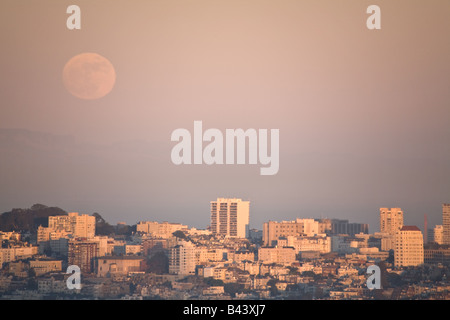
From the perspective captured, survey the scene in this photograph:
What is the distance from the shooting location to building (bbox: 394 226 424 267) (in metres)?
23.5

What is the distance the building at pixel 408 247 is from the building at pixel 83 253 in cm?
642

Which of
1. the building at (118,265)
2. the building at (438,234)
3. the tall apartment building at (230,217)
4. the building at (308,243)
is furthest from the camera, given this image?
the building at (308,243)

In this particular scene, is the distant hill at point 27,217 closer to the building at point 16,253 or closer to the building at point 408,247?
the building at point 16,253

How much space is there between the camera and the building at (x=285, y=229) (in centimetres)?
2569

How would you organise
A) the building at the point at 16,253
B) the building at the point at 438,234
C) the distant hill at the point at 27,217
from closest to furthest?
1. the building at the point at 438,234
2. the building at the point at 16,253
3. the distant hill at the point at 27,217

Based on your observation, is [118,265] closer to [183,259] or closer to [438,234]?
[183,259]

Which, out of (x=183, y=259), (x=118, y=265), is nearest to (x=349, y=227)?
(x=183, y=259)

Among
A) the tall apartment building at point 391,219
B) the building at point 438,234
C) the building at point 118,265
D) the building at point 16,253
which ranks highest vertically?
the tall apartment building at point 391,219

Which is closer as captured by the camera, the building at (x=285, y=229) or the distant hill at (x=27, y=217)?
the distant hill at (x=27, y=217)

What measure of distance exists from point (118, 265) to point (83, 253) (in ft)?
3.42

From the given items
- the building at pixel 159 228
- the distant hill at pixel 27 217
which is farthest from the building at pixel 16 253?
the building at pixel 159 228

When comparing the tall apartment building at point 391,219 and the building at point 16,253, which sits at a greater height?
the tall apartment building at point 391,219
